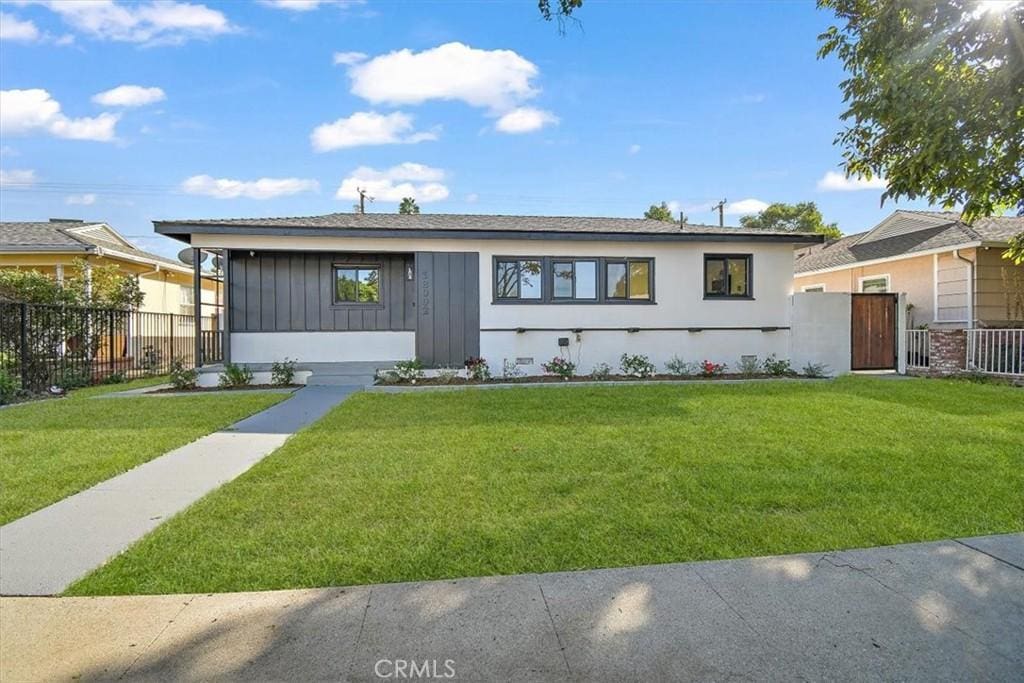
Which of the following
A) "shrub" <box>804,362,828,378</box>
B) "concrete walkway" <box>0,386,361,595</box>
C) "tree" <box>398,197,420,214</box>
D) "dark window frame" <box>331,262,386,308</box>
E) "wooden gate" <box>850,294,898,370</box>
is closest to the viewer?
"concrete walkway" <box>0,386,361,595</box>

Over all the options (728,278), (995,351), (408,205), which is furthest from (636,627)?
(408,205)

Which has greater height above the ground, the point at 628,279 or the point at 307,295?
the point at 628,279

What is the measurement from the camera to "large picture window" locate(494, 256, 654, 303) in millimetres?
11922

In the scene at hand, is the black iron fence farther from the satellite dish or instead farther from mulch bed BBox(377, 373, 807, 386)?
mulch bed BBox(377, 373, 807, 386)

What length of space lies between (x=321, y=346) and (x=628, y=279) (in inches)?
284

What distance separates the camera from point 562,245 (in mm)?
11914

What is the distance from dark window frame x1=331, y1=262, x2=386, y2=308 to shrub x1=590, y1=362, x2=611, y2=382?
513 centimetres

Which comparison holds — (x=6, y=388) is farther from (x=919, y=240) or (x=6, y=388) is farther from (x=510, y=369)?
(x=919, y=240)

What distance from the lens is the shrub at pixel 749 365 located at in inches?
471

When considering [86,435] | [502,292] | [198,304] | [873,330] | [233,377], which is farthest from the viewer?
[873,330]

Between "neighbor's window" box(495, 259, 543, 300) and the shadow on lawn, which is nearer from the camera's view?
the shadow on lawn

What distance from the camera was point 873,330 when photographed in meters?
12.7

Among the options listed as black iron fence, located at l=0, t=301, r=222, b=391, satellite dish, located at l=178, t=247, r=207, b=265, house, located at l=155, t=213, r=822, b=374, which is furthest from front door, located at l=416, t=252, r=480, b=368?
satellite dish, located at l=178, t=247, r=207, b=265

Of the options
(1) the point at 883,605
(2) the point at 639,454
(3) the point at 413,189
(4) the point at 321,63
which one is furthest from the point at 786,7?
(3) the point at 413,189
